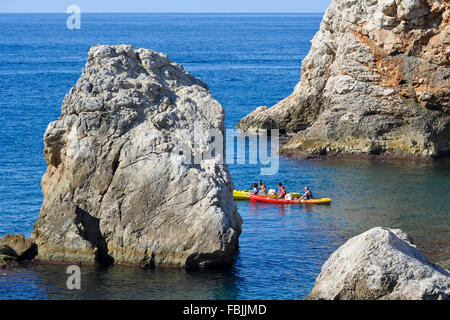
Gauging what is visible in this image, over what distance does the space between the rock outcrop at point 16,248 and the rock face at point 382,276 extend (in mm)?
13840

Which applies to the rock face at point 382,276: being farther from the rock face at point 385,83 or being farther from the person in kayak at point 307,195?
the rock face at point 385,83

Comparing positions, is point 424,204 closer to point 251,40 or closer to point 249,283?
point 249,283

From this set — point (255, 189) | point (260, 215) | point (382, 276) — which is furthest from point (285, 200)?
point (382, 276)

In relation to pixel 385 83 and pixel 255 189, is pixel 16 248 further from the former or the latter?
pixel 385 83

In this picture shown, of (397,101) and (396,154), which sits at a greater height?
(397,101)

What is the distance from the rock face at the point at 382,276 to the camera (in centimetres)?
2428

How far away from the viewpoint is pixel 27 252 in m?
33.1

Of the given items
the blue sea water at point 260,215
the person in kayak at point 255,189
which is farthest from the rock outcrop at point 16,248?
the person in kayak at point 255,189

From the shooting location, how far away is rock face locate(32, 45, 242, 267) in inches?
1264

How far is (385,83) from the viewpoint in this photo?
55.4 m

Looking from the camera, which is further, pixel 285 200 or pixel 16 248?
pixel 285 200

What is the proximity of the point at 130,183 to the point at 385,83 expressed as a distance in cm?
2824
